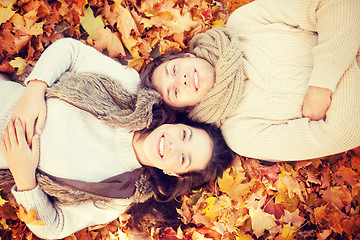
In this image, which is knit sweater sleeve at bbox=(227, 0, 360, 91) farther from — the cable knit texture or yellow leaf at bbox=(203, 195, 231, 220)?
yellow leaf at bbox=(203, 195, 231, 220)

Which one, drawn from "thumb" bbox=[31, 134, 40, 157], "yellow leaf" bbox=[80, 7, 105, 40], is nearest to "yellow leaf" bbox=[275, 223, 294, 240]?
"thumb" bbox=[31, 134, 40, 157]

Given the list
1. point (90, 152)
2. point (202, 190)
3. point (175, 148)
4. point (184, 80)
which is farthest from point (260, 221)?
point (90, 152)

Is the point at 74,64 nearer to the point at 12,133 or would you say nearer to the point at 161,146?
the point at 12,133

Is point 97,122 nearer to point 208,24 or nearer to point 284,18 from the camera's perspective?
point 208,24

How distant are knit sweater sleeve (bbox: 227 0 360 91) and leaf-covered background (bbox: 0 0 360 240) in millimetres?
744

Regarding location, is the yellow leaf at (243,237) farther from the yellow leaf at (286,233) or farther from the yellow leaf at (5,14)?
the yellow leaf at (5,14)

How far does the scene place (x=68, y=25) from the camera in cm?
243

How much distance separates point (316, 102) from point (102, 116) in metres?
1.51

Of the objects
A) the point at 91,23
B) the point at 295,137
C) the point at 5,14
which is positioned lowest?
the point at 295,137

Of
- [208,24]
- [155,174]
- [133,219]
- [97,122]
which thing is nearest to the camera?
[97,122]

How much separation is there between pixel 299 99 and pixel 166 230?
58.3 inches

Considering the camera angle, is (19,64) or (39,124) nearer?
(39,124)

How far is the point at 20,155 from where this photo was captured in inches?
71.6

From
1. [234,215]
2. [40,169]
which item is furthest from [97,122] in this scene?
[234,215]
